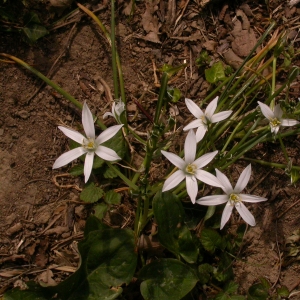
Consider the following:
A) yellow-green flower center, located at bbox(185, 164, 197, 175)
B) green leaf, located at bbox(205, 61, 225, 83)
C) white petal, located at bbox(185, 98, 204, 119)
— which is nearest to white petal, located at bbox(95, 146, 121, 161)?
yellow-green flower center, located at bbox(185, 164, 197, 175)

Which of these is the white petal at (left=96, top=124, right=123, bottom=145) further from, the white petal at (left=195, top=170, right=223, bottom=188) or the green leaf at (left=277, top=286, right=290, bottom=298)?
the green leaf at (left=277, top=286, right=290, bottom=298)

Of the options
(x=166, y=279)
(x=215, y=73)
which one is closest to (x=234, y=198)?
(x=166, y=279)

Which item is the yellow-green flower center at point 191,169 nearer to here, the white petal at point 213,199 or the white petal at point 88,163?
the white petal at point 213,199

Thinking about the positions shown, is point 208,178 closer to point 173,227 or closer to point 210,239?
point 173,227

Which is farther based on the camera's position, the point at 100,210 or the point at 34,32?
the point at 34,32

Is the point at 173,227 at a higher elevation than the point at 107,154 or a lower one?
lower

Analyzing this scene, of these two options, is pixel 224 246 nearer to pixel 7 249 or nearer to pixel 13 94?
pixel 7 249
